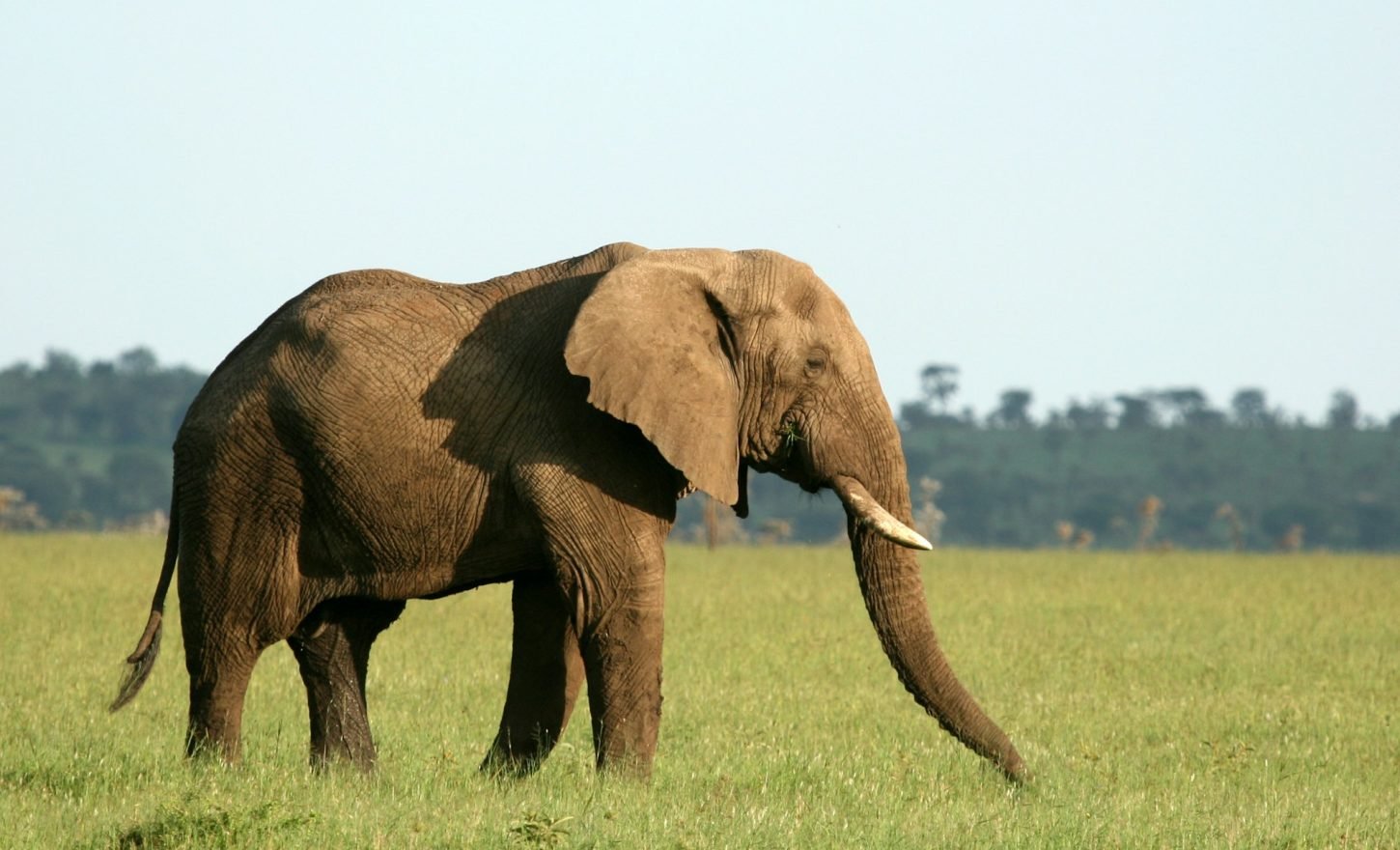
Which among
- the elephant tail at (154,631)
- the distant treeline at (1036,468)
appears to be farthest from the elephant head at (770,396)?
the distant treeline at (1036,468)

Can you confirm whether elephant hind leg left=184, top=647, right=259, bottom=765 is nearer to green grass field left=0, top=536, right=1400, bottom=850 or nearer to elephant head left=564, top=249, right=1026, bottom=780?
green grass field left=0, top=536, right=1400, bottom=850

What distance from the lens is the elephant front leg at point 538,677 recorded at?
10680mm

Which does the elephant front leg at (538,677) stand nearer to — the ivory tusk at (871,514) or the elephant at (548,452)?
the elephant at (548,452)

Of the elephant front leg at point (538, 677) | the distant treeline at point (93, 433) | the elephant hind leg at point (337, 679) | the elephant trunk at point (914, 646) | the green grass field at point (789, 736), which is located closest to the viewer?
Answer: the green grass field at point (789, 736)

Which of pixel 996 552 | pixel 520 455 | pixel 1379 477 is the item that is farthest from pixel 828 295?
pixel 1379 477

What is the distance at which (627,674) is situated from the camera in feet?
32.0

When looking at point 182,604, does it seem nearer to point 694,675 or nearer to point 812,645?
point 694,675

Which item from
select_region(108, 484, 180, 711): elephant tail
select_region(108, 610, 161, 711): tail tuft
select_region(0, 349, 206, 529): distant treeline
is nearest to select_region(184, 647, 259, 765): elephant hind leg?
select_region(108, 484, 180, 711): elephant tail

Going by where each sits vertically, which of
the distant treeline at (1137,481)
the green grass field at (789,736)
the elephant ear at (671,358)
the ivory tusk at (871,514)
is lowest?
the green grass field at (789,736)

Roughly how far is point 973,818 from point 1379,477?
121 metres

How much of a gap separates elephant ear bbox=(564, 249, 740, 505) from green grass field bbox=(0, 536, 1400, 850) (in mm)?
1627

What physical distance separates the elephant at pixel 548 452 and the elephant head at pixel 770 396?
11mm

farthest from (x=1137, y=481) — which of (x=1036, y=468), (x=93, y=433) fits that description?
(x=93, y=433)

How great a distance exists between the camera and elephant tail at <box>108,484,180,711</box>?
35.8 feet
